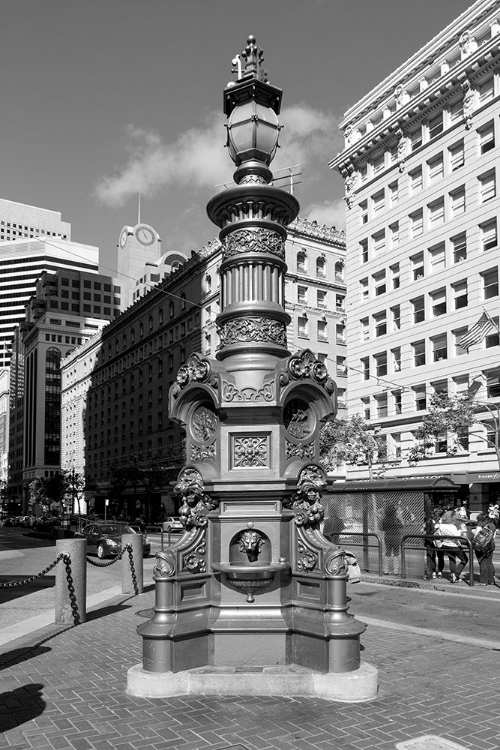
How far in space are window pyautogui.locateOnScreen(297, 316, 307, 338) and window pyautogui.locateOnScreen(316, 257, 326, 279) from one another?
5314 mm

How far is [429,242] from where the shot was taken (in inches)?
1735

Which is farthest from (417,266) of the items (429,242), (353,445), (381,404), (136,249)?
(136,249)

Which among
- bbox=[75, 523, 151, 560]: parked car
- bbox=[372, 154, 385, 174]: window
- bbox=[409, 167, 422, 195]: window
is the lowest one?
bbox=[75, 523, 151, 560]: parked car

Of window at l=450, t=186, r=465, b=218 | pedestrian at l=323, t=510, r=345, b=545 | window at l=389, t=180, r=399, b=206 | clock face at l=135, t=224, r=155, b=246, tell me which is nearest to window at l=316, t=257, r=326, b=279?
window at l=389, t=180, r=399, b=206

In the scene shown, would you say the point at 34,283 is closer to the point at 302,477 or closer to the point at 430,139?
the point at 430,139

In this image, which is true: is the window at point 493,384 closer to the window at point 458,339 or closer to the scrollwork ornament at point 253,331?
the window at point 458,339

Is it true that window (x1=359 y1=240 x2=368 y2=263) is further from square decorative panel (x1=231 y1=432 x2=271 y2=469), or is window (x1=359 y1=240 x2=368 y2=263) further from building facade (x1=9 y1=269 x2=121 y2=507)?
building facade (x1=9 y1=269 x2=121 y2=507)

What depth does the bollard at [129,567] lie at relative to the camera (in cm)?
1402

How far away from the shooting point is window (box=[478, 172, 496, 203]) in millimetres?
39844

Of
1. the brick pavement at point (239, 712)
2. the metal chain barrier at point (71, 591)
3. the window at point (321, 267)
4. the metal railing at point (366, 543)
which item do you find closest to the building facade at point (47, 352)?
the window at point (321, 267)

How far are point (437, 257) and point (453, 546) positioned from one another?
102ft

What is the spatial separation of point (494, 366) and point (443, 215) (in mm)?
11504

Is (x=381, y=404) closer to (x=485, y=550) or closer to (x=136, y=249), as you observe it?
(x=485, y=550)

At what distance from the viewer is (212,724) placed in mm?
5566
